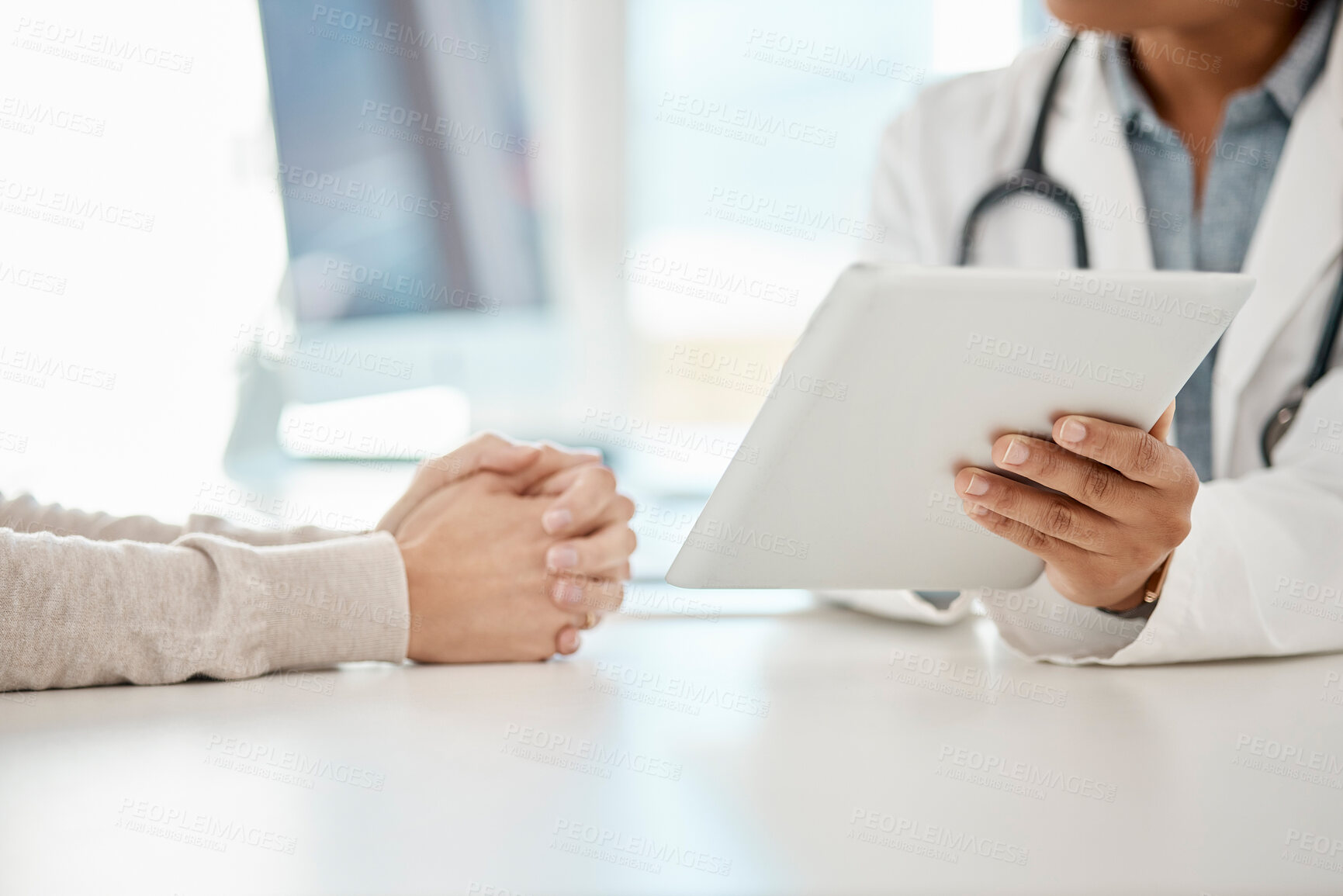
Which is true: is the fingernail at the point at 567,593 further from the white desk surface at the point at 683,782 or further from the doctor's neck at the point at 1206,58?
the doctor's neck at the point at 1206,58

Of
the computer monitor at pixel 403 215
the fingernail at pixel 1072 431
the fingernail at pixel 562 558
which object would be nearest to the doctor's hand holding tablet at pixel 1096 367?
the fingernail at pixel 1072 431

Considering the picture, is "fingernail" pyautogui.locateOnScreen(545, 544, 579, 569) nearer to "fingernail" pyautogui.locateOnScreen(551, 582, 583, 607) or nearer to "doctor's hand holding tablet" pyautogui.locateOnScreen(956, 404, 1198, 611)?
"fingernail" pyautogui.locateOnScreen(551, 582, 583, 607)

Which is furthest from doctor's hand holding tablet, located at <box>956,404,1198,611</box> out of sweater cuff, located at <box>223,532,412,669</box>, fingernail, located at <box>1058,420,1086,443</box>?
sweater cuff, located at <box>223,532,412,669</box>

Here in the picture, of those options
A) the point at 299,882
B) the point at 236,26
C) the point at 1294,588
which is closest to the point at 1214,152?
the point at 1294,588

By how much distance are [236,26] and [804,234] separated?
3.47 ft

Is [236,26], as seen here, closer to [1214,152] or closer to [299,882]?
[1214,152]

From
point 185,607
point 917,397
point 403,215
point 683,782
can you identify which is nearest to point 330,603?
point 185,607

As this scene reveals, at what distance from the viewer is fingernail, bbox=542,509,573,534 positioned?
0.77m

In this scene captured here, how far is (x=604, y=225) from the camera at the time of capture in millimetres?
1889

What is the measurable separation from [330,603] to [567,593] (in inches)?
6.7

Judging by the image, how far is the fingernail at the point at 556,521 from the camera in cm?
77

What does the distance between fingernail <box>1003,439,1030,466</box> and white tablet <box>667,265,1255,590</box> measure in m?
0.01

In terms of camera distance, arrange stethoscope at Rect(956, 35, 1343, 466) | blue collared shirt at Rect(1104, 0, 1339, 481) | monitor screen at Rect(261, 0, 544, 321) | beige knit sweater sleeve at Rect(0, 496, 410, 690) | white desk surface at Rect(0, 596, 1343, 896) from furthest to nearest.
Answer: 1. monitor screen at Rect(261, 0, 544, 321)
2. blue collared shirt at Rect(1104, 0, 1339, 481)
3. stethoscope at Rect(956, 35, 1343, 466)
4. beige knit sweater sleeve at Rect(0, 496, 410, 690)
5. white desk surface at Rect(0, 596, 1343, 896)

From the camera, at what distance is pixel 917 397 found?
1.77ft
